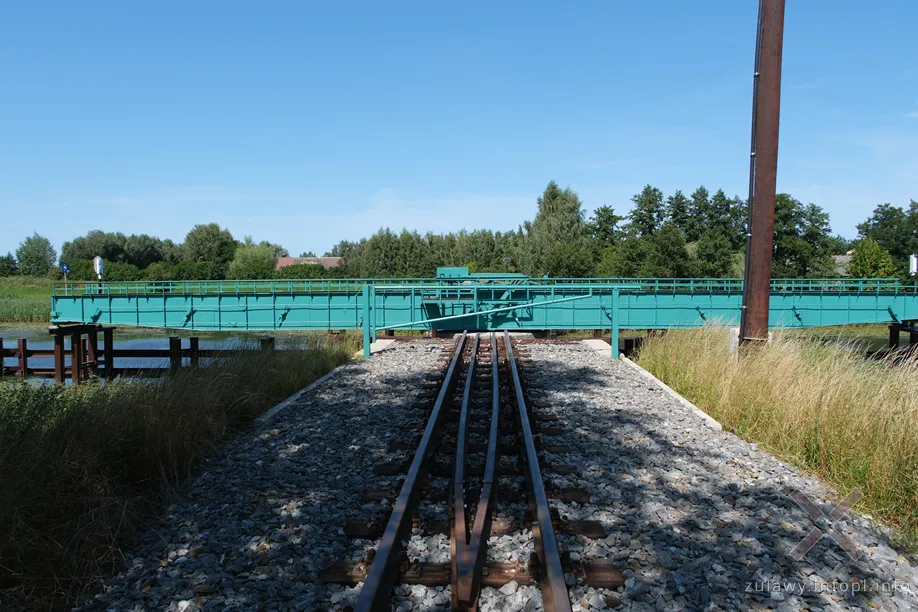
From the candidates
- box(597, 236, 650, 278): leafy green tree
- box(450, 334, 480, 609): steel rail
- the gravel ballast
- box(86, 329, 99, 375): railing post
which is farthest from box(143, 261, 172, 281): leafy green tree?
box(450, 334, 480, 609): steel rail

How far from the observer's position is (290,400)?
888 centimetres

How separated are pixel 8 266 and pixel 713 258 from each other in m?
101

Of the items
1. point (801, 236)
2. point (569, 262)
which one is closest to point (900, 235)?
point (801, 236)

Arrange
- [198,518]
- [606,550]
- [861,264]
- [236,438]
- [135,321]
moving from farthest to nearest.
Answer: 1. [861,264]
2. [135,321]
3. [236,438]
4. [198,518]
5. [606,550]

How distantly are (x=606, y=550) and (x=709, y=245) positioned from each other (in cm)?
5483

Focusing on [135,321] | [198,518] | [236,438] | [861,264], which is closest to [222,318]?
[135,321]

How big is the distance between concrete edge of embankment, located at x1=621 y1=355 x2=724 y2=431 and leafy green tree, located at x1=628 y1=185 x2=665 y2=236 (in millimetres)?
62649

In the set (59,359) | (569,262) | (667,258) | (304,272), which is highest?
(667,258)

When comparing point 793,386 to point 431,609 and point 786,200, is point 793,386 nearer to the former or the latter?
point 431,609

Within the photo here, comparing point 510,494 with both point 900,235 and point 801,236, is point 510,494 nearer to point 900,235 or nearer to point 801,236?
point 801,236

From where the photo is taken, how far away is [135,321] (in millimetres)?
26828

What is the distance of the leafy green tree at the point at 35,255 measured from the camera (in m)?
109

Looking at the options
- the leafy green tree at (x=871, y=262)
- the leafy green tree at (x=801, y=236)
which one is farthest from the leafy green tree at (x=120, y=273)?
the leafy green tree at (x=871, y=262)

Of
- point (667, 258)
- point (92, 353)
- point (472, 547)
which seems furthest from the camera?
point (667, 258)
